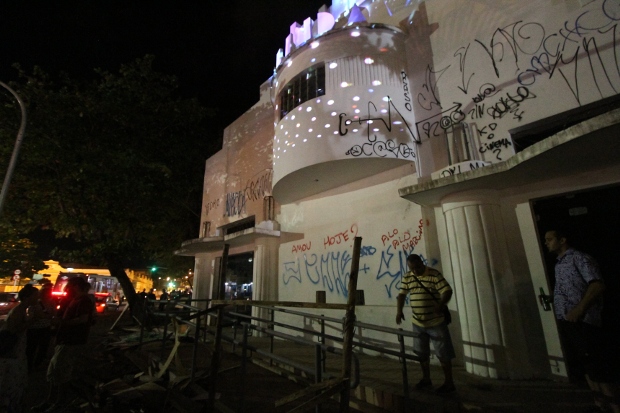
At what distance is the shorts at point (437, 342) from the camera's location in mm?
3754

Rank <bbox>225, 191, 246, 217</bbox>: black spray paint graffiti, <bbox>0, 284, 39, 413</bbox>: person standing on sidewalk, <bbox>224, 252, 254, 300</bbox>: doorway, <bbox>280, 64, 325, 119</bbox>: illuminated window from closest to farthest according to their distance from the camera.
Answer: <bbox>0, 284, 39, 413</bbox>: person standing on sidewalk → <bbox>280, 64, 325, 119</bbox>: illuminated window → <bbox>224, 252, 254, 300</bbox>: doorway → <bbox>225, 191, 246, 217</bbox>: black spray paint graffiti

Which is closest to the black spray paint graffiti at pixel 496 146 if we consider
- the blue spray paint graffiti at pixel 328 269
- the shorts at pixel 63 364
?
the blue spray paint graffiti at pixel 328 269

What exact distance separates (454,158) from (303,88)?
153 inches

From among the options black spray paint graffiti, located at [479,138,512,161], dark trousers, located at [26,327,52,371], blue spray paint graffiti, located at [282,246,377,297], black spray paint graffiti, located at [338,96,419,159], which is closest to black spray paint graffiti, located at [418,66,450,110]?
black spray paint graffiti, located at [338,96,419,159]

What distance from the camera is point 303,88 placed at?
7.47 metres

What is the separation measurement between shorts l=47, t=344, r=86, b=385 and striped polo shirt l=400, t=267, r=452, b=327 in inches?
189

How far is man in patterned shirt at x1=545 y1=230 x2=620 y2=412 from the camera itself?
9.29 feet

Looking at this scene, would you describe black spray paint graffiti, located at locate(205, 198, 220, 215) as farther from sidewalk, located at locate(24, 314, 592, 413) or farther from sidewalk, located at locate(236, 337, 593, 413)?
sidewalk, located at locate(236, 337, 593, 413)

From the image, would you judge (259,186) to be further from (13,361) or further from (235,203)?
(13,361)

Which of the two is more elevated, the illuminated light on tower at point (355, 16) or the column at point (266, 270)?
the illuminated light on tower at point (355, 16)

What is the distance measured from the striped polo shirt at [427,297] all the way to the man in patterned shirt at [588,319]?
1.17 meters

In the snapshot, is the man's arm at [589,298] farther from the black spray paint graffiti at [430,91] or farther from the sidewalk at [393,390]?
the black spray paint graffiti at [430,91]

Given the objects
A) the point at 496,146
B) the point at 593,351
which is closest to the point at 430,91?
the point at 496,146

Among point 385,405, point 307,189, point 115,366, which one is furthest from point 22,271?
point 385,405
